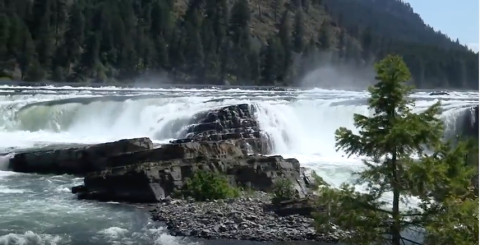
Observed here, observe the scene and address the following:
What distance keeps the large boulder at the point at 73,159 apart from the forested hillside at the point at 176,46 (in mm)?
53234

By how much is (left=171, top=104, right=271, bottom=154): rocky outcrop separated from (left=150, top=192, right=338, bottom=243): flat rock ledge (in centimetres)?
1183

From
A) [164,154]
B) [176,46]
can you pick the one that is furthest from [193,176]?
[176,46]

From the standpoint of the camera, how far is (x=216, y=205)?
56.4ft

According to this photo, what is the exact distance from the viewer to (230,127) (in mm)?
31312

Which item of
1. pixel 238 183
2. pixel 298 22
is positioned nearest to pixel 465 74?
pixel 298 22

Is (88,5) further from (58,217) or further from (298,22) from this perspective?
(58,217)

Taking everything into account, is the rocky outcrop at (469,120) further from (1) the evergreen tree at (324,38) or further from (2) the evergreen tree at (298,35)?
(1) the evergreen tree at (324,38)

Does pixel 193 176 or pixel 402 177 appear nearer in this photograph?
pixel 402 177

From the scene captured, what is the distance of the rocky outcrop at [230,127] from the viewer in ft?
97.2

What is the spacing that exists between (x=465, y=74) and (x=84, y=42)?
8098 centimetres

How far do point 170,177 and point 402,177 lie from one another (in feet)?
36.6

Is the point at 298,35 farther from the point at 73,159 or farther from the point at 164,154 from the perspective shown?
the point at 164,154

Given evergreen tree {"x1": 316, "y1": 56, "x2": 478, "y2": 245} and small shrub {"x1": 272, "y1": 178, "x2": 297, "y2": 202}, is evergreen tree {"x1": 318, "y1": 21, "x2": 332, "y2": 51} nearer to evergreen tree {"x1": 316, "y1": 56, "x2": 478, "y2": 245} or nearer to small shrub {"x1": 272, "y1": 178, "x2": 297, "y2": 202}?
small shrub {"x1": 272, "y1": 178, "x2": 297, "y2": 202}

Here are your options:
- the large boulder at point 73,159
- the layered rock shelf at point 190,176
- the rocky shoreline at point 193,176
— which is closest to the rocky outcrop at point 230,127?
the layered rock shelf at point 190,176
